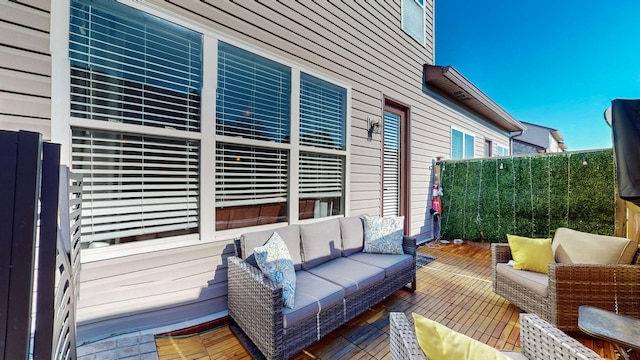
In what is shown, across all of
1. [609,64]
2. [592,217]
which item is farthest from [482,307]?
[609,64]

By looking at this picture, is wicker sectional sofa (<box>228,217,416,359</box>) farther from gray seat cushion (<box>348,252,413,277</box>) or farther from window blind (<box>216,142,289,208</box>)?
window blind (<box>216,142,289,208</box>)

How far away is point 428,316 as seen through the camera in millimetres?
2812

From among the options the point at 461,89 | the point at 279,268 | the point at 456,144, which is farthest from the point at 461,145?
the point at 279,268

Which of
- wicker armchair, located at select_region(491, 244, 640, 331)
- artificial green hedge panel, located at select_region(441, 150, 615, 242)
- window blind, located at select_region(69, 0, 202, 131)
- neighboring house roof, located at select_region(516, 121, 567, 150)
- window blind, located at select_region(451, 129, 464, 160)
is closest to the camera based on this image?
window blind, located at select_region(69, 0, 202, 131)

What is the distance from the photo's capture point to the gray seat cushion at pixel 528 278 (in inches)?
101

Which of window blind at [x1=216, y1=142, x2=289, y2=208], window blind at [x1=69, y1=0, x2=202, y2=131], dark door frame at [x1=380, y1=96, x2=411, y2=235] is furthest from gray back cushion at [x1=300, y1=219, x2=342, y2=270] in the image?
dark door frame at [x1=380, y1=96, x2=411, y2=235]

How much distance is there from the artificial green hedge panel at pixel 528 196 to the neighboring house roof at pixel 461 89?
5.71 ft

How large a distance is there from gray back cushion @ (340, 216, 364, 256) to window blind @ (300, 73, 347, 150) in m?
1.17

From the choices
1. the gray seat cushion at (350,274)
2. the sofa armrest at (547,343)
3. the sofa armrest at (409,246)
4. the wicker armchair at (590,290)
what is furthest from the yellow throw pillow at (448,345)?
the sofa armrest at (409,246)

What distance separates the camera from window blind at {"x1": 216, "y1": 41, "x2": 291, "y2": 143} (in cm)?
277

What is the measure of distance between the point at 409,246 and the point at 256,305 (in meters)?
2.13

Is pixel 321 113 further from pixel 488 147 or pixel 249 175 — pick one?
pixel 488 147

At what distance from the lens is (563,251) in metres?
2.86

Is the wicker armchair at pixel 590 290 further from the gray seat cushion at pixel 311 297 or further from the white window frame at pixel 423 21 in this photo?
the white window frame at pixel 423 21
